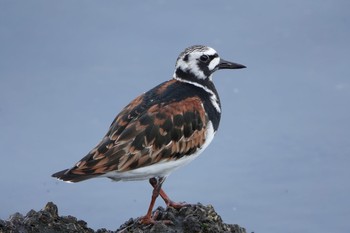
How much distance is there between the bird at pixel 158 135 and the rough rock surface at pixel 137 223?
0.31 m

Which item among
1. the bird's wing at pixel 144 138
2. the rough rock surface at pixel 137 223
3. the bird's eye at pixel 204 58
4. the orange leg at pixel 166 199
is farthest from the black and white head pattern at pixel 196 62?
the rough rock surface at pixel 137 223

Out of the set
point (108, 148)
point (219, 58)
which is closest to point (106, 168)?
point (108, 148)

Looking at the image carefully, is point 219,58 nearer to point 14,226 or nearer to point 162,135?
point 162,135

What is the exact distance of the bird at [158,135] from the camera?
45.8 ft

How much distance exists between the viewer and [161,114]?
567 inches

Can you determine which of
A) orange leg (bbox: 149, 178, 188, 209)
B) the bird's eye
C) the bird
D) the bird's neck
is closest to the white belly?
the bird

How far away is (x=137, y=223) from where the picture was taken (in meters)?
14.0

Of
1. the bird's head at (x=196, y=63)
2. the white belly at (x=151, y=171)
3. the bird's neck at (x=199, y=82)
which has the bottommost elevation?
the white belly at (x=151, y=171)

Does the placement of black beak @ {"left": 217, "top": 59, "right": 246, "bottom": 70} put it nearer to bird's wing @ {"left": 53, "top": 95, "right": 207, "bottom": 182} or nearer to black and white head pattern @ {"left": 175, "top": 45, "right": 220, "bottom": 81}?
black and white head pattern @ {"left": 175, "top": 45, "right": 220, "bottom": 81}

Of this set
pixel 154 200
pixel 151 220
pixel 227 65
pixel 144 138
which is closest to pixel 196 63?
pixel 227 65

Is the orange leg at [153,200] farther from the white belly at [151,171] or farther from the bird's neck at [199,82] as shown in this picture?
the bird's neck at [199,82]

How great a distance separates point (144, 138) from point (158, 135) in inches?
14.0

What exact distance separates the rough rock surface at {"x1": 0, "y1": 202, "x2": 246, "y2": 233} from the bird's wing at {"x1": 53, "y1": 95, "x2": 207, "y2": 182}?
90cm

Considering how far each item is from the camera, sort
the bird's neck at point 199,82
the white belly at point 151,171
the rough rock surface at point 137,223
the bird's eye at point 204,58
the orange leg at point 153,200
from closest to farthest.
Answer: the rough rock surface at point 137,223 < the orange leg at point 153,200 < the white belly at point 151,171 < the bird's neck at point 199,82 < the bird's eye at point 204,58
